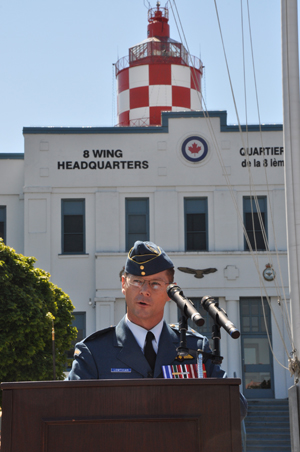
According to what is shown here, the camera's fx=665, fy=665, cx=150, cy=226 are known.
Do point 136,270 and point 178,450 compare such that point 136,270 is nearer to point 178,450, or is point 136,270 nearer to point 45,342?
point 178,450

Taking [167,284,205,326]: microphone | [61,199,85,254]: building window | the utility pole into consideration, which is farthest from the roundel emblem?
[167,284,205,326]: microphone

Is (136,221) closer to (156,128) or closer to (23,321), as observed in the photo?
(156,128)

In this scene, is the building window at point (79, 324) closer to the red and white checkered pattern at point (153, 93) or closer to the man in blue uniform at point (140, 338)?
the red and white checkered pattern at point (153, 93)

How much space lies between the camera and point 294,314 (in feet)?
33.0

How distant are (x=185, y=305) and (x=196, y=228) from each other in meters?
17.9

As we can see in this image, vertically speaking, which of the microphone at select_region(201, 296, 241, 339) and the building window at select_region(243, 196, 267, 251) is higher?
the building window at select_region(243, 196, 267, 251)

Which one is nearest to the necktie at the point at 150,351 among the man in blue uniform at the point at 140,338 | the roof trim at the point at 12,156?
the man in blue uniform at the point at 140,338

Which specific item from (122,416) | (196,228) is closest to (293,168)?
(122,416)

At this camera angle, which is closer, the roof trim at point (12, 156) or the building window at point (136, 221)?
the building window at point (136, 221)

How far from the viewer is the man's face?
12.2ft

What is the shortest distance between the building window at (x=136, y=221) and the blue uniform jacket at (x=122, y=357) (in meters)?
17.2

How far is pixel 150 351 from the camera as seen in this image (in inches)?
144

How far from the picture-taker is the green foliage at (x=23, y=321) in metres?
14.0

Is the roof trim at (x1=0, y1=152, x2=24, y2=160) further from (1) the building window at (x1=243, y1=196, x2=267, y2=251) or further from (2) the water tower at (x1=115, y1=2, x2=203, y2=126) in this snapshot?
(1) the building window at (x1=243, y1=196, x2=267, y2=251)
